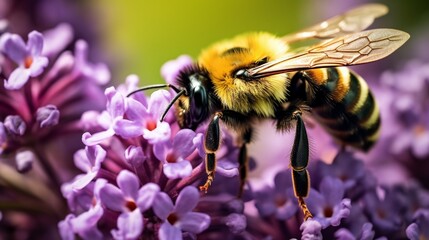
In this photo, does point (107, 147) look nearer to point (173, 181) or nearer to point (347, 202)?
point (173, 181)

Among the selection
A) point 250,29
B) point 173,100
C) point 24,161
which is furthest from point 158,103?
point 250,29

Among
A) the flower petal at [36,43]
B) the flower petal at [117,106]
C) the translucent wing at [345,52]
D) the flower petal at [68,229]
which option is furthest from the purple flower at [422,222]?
the flower petal at [36,43]

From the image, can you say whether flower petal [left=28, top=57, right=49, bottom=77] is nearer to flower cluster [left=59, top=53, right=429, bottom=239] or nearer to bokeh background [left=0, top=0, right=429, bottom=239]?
flower cluster [left=59, top=53, right=429, bottom=239]

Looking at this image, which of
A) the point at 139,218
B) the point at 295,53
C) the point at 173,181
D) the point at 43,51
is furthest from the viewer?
the point at 43,51

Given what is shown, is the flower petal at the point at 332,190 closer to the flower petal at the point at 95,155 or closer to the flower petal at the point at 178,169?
the flower petal at the point at 178,169

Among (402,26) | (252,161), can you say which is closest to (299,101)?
(252,161)

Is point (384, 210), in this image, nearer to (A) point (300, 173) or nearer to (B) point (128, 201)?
(A) point (300, 173)
